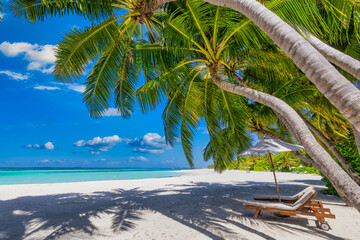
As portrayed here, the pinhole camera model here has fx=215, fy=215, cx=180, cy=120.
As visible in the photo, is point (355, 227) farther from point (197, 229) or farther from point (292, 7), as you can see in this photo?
point (292, 7)

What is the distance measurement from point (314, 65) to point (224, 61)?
4.76 metres

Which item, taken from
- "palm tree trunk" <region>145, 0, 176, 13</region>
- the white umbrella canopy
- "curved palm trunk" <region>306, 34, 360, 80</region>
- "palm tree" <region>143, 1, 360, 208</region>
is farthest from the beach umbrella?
"palm tree trunk" <region>145, 0, 176, 13</region>

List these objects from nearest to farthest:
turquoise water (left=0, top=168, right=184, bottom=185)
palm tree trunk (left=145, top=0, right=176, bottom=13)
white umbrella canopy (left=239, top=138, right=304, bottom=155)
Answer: palm tree trunk (left=145, top=0, right=176, bottom=13), white umbrella canopy (left=239, top=138, right=304, bottom=155), turquoise water (left=0, top=168, right=184, bottom=185)

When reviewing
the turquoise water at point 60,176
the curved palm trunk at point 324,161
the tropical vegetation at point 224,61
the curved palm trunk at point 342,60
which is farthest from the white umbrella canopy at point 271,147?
the turquoise water at point 60,176

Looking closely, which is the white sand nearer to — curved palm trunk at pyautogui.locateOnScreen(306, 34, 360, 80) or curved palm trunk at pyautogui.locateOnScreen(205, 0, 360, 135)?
curved palm trunk at pyautogui.locateOnScreen(306, 34, 360, 80)

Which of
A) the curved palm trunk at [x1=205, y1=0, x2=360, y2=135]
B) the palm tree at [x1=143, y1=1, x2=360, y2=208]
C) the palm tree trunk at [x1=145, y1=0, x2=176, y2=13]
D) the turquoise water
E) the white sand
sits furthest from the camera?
the turquoise water

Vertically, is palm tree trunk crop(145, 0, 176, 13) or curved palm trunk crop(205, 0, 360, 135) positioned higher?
palm tree trunk crop(145, 0, 176, 13)

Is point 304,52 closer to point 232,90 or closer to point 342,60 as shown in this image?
point 342,60

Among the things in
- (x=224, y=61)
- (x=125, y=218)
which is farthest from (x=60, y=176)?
(x=224, y=61)

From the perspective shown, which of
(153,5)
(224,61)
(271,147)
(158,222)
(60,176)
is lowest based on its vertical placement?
(158,222)

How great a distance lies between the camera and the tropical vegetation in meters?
1.90

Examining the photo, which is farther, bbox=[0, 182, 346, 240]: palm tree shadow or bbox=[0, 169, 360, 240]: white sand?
bbox=[0, 182, 346, 240]: palm tree shadow

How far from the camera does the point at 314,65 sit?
165cm

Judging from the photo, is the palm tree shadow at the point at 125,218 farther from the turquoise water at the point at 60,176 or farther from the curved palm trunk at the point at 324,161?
the turquoise water at the point at 60,176
